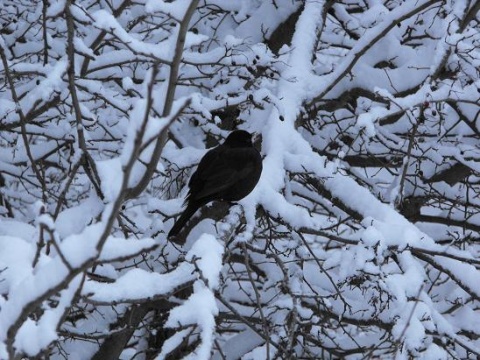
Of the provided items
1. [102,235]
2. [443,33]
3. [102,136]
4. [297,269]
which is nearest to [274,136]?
[297,269]

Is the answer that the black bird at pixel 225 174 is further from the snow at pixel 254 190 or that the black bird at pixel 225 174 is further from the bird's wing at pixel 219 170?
the snow at pixel 254 190

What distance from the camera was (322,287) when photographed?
5488 millimetres

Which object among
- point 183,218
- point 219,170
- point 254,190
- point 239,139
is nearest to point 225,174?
point 219,170

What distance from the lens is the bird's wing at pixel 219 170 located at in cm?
471

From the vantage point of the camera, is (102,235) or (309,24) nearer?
(102,235)

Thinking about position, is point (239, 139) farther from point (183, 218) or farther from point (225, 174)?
point (183, 218)

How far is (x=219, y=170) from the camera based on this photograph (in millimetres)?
4852

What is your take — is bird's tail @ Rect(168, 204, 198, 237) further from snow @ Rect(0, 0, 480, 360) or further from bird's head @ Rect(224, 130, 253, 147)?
bird's head @ Rect(224, 130, 253, 147)

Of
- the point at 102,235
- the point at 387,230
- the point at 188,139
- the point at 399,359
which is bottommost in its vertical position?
the point at 102,235

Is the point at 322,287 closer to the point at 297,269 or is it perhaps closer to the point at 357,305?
the point at 357,305

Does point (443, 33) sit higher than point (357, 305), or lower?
higher

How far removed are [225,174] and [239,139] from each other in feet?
1.04

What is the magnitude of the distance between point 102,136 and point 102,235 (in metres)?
4.58

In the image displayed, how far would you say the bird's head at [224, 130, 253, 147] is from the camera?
497 cm
